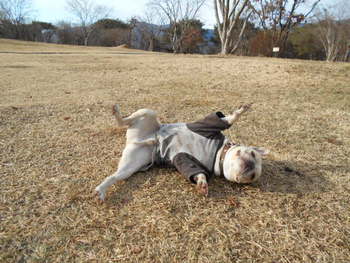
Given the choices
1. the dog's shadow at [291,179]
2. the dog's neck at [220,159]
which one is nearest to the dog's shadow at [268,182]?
the dog's shadow at [291,179]

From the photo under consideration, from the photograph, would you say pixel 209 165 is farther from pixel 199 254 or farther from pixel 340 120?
pixel 340 120

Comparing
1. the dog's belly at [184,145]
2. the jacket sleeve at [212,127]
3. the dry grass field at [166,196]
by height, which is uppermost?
the jacket sleeve at [212,127]

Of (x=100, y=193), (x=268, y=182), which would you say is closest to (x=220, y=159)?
(x=268, y=182)

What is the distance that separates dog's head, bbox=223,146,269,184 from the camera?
1.70 m

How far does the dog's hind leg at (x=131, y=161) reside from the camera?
6.06ft

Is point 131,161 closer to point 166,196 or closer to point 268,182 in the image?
point 166,196

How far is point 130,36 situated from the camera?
34156 mm

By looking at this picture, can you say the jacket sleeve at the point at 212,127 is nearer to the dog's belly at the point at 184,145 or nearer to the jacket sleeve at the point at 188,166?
the dog's belly at the point at 184,145

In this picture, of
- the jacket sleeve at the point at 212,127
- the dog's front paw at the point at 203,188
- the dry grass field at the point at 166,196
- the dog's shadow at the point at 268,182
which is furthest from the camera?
the jacket sleeve at the point at 212,127

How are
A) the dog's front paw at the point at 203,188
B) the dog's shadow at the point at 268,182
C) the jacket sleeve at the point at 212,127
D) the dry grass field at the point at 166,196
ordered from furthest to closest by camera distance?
the jacket sleeve at the point at 212,127
the dog's shadow at the point at 268,182
the dog's front paw at the point at 203,188
the dry grass field at the point at 166,196

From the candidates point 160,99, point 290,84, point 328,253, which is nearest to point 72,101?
point 160,99

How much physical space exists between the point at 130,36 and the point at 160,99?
109 ft

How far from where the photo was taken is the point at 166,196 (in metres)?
1.78

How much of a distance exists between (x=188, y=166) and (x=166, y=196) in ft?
0.91
